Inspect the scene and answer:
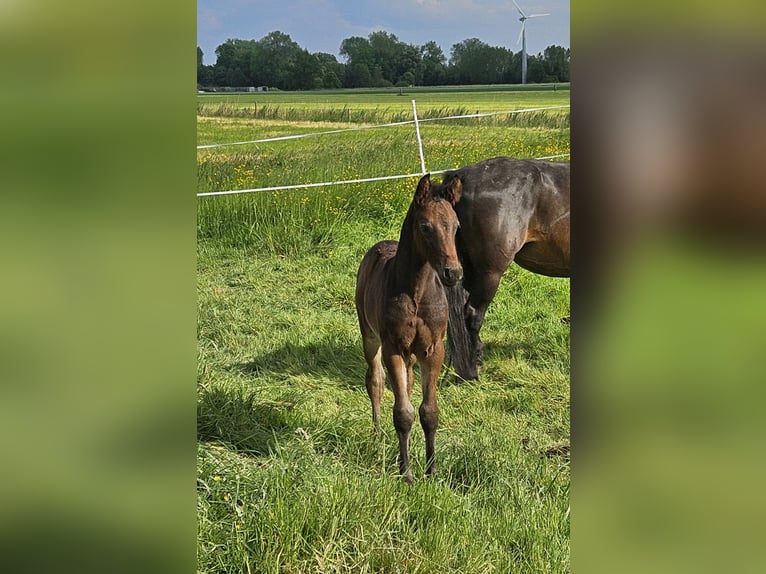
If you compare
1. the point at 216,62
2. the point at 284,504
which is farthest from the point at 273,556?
the point at 216,62

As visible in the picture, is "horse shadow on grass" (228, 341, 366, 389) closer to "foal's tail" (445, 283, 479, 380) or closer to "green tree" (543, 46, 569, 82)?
→ "foal's tail" (445, 283, 479, 380)

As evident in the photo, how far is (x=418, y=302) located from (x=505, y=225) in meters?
1.98

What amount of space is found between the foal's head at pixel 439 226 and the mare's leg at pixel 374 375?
26.2 inches

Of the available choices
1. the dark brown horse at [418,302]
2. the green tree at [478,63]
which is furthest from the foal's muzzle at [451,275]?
the green tree at [478,63]

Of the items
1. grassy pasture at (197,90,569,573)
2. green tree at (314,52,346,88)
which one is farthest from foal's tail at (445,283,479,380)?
green tree at (314,52,346,88)

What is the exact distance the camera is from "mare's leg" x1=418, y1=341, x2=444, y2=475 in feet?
8.96

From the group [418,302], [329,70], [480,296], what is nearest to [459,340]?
[480,296]

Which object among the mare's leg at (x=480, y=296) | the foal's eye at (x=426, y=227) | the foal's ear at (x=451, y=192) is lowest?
the mare's leg at (x=480, y=296)

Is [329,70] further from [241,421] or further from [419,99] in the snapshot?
[241,421]

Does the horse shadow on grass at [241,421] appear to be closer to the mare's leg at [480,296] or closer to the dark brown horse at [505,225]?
the dark brown horse at [505,225]

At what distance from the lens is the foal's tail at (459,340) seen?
3.73 metres
